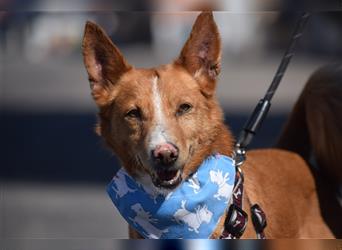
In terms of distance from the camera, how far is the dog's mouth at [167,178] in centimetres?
397

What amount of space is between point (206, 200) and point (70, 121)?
5.99m

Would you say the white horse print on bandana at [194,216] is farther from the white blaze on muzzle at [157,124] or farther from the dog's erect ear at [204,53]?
the dog's erect ear at [204,53]

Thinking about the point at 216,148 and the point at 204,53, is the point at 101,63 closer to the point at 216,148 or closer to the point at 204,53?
the point at 204,53

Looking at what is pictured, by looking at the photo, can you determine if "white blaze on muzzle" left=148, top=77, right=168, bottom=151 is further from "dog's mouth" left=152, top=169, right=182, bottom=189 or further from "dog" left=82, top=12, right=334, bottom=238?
Result: "dog's mouth" left=152, top=169, right=182, bottom=189

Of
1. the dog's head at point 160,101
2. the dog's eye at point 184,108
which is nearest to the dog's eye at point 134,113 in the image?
the dog's head at point 160,101

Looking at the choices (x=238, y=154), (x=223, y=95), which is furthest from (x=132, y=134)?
(x=223, y=95)

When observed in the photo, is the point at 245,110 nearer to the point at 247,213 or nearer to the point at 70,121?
the point at 70,121

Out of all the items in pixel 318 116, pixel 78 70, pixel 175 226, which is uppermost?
pixel 318 116

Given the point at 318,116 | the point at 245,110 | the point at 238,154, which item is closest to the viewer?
the point at 238,154

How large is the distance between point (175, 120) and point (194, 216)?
1.56 ft

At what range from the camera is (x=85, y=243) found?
385 cm

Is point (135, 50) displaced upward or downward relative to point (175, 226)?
downward

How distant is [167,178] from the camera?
3.99m

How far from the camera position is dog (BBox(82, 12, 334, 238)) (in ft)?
13.2
